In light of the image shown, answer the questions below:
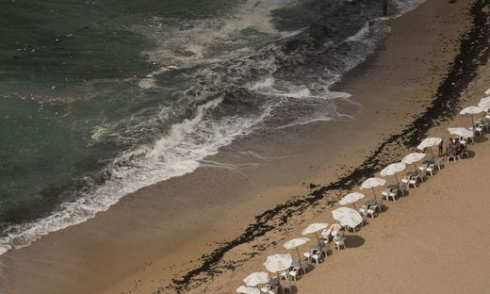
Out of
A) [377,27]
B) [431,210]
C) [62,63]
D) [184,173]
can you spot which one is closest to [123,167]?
[184,173]

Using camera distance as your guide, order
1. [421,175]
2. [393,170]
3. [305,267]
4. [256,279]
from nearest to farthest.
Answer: [256,279] < [305,267] < [393,170] < [421,175]

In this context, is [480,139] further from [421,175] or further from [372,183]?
[372,183]

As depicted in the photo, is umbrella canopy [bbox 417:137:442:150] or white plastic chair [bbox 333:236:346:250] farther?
umbrella canopy [bbox 417:137:442:150]

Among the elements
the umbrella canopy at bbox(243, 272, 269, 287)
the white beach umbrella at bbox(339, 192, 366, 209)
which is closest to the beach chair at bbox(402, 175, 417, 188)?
the white beach umbrella at bbox(339, 192, 366, 209)

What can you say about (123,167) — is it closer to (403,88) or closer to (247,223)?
(247,223)

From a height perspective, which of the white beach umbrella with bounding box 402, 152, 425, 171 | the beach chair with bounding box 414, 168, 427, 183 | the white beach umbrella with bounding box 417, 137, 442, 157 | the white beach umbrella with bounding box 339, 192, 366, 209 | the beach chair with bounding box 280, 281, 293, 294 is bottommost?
the beach chair with bounding box 280, 281, 293, 294

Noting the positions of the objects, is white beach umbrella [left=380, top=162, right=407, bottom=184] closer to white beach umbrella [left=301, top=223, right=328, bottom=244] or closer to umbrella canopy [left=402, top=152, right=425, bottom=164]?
umbrella canopy [left=402, top=152, right=425, bottom=164]

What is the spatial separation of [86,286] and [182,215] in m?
5.37

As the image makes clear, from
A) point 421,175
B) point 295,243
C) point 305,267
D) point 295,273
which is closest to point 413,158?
point 421,175

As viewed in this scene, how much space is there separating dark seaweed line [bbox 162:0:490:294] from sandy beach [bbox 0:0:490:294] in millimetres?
85

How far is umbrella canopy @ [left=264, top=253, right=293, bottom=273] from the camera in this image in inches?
950

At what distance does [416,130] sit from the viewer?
34781 mm

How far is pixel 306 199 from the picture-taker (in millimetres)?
30141

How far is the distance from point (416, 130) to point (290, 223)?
997cm
